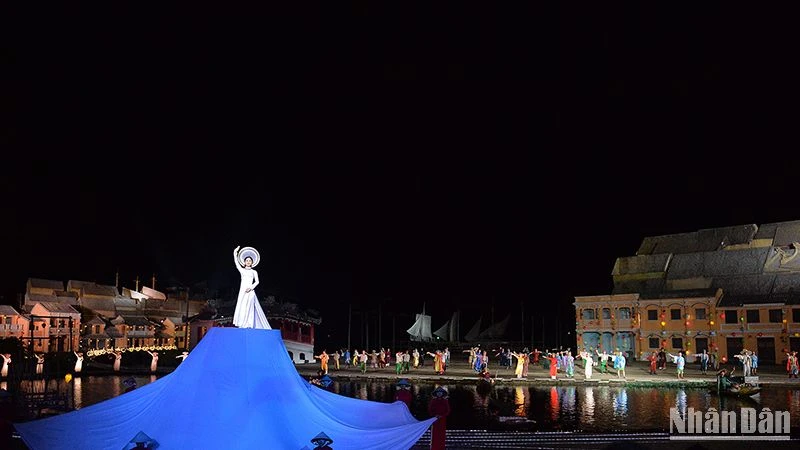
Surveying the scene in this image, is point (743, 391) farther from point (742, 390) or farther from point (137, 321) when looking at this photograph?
point (137, 321)

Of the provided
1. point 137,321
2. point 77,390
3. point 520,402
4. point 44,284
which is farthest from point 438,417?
point 137,321

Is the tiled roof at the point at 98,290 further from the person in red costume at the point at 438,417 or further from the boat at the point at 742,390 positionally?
the person in red costume at the point at 438,417

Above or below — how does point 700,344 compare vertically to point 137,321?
below

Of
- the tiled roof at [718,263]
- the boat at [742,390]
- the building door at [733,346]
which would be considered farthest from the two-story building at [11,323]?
the building door at [733,346]

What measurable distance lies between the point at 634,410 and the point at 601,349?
101 feet

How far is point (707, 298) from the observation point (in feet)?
164

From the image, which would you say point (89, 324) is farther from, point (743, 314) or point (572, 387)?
point (743, 314)

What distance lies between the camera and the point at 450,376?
1495 inches

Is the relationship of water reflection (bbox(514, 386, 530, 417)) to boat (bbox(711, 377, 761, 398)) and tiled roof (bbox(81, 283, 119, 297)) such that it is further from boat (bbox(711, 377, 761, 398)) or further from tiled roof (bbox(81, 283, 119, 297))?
tiled roof (bbox(81, 283, 119, 297))

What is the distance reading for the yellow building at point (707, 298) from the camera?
4712cm

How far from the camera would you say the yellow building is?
1855 inches

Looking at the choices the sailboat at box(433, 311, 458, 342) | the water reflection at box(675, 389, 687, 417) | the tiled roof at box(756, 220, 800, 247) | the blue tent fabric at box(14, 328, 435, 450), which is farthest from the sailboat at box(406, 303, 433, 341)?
the blue tent fabric at box(14, 328, 435, 450)

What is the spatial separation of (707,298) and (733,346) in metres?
3.79

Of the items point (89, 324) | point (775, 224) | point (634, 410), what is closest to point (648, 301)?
point (775, 224)
